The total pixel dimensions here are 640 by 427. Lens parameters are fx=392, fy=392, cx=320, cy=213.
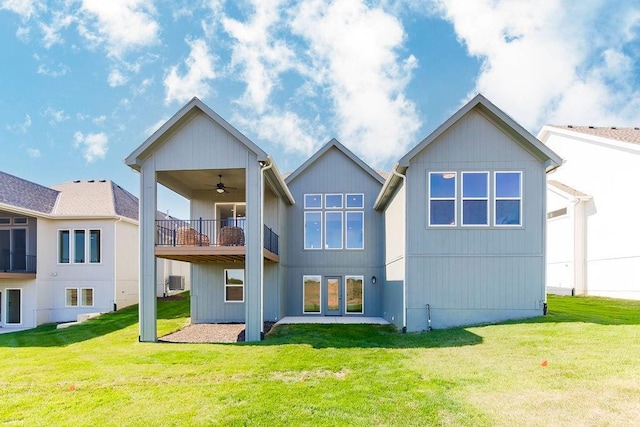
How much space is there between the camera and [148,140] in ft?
34.6

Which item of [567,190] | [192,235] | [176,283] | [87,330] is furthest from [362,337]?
[176,283]

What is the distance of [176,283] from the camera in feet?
73.7

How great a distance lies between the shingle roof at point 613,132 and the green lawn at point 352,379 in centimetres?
940

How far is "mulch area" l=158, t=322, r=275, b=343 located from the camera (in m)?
10.8

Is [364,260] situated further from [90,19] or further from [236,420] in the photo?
[90,19]

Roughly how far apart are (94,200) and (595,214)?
22698 millimetres

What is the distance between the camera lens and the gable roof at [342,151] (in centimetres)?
1547

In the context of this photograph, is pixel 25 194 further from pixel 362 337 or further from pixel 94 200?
pixel 362 337

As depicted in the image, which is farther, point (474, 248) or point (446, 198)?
point (446, 198)

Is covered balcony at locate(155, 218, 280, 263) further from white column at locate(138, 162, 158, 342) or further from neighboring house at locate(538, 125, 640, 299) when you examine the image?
neighboring house at locate(538, 125, 640, 299)

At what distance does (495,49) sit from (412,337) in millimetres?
11715

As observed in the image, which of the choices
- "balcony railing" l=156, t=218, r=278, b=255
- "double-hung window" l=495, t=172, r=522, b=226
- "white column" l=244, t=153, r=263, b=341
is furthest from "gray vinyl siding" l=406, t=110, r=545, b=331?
"balcony railing" l=156, t=218, r=278, b=255

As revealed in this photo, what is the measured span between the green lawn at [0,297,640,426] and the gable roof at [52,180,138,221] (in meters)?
8.98

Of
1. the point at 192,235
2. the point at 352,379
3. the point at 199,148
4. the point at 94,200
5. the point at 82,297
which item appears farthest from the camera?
the point at 94,200
